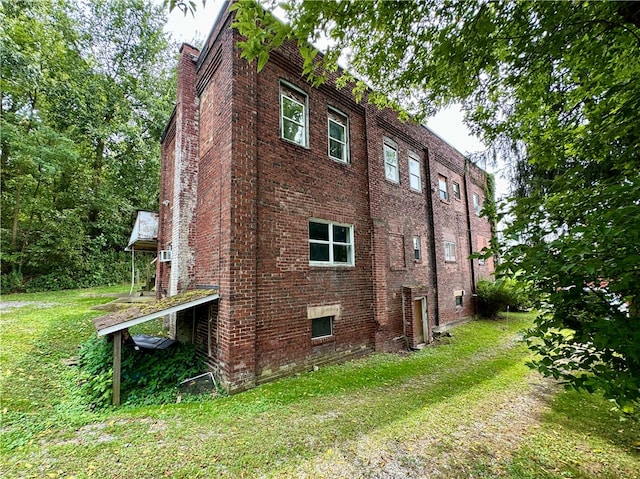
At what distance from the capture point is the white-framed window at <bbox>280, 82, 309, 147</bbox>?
7172 millimetres

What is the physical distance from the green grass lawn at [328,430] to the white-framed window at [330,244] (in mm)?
2833

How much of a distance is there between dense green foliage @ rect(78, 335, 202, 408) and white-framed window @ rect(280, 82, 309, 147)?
233 inches

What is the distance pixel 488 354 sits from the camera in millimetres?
8703

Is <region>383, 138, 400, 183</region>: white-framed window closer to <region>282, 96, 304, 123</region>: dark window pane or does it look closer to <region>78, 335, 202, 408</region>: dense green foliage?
<region>282, 96, 304, 123</region>: dark window pane

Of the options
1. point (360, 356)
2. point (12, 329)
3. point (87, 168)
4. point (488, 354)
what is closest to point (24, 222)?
point (87, 168)

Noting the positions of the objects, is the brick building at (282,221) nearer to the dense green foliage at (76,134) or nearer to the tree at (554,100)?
the tree at (554,100)

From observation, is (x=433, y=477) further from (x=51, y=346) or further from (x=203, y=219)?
(x=51, y=346)

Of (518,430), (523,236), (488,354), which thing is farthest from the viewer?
(488,354)

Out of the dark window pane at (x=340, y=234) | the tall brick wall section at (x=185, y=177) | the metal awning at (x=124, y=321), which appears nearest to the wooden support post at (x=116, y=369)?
the metal awning at (x=124, y=321)

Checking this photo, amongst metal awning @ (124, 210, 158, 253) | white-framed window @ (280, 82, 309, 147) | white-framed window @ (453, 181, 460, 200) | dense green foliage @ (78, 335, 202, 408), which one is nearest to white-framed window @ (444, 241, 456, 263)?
white-framed window @ (453, 181, 460, 200)

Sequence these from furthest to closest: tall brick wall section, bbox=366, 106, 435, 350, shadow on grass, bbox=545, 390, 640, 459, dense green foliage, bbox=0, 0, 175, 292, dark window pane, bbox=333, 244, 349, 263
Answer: dense green foliage, bbox=0, 0, 175, 292, tall brick wall section, bbox=366, 106, 435, 350, dark window pane, bbox=333, 244, 349, 263, shadow on grass, bbox=545, 390, 640, 459

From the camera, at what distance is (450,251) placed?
45.0ft

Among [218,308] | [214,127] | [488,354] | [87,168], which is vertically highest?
[87,168]

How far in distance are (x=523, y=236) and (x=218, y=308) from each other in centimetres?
565
